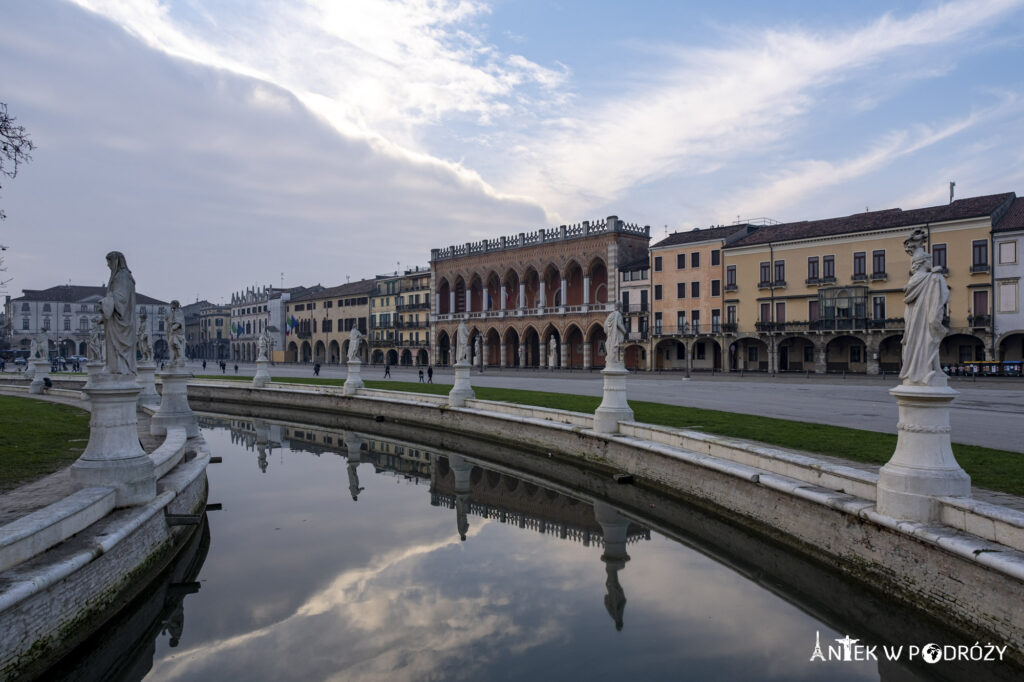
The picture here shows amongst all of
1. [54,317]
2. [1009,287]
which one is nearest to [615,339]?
[1009,287]

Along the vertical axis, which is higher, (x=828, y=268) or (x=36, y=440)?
(x=828, y=268)

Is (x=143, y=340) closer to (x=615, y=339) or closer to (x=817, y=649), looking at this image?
(x=615, y=339)

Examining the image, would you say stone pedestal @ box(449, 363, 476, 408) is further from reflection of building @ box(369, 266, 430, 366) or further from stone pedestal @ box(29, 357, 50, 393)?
reflection of building @ box(369, 266, 430, 366)

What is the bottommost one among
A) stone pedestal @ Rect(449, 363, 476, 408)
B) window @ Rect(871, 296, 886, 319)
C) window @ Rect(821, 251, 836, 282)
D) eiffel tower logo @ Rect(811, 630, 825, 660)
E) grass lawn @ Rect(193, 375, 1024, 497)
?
eiffel tower logo @ Rect(811, 630, 825, 660)

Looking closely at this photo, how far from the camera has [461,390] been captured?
2364 centimetres

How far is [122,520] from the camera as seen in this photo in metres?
8.04

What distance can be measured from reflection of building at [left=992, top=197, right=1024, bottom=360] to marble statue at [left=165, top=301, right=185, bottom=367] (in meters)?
42.1

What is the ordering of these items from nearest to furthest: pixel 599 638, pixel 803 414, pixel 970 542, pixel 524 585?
1. pixel 970 542
2. pixel 599 638
3. pixel 524 585
4. pixel 803 414

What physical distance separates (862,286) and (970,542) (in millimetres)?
41785

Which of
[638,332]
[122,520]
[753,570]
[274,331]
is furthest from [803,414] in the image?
[274,331]

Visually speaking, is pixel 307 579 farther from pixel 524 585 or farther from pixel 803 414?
pixel 803 414

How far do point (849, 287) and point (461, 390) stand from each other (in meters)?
32.3

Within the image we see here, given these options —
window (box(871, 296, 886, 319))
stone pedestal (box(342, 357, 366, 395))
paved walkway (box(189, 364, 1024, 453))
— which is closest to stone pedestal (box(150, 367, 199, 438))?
stone pedestal (box(342, 357, 366, 395))

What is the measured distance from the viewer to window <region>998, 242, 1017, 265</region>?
38.1 meters
